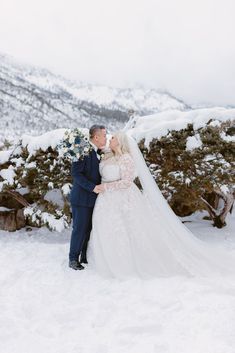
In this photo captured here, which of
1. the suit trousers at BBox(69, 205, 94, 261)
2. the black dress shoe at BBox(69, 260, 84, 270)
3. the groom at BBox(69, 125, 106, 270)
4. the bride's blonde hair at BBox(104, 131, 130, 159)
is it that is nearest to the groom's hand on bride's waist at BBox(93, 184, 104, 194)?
the groom at BBox(69, 125, 106, 270)

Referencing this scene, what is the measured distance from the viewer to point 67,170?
788 centimetres

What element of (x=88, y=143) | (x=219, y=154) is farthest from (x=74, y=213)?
(x=219, y=154)

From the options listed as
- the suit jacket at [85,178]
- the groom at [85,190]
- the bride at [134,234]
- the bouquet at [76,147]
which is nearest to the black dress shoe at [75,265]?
the groom at [85,190]

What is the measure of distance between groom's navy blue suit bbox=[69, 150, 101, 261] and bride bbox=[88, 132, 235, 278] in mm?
119

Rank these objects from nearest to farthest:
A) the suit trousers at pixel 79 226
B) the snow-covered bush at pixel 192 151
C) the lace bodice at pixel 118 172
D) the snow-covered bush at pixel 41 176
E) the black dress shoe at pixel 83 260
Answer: the lace bodice at pixel 118 172 → the suit trousers at pixel 79 226 → the black dress shoe at pixel 83 260 → the snow-covered bush at pixel 192 151 → the snow-covered bush at pixel 41 176

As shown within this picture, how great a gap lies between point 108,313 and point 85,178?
193cm

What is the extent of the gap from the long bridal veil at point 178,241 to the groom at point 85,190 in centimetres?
53

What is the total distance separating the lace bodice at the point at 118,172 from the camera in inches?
221

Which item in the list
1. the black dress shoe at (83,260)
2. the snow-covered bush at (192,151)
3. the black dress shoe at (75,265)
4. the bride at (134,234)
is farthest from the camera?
the snow-covered bush at (192,151)

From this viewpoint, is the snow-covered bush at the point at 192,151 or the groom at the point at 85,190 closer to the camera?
the groom at the point at 85,190

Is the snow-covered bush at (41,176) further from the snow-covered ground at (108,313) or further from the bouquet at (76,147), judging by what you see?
the bouquet at (76,147)

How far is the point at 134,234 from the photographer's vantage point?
18.4 ft

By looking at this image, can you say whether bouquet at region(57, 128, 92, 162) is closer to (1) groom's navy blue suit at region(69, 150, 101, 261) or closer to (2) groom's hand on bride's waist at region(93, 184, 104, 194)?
(1) groom's navy blue suit at region(69, 150, 101, 261)

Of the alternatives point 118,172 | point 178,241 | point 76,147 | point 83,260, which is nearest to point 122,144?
point 118,172
